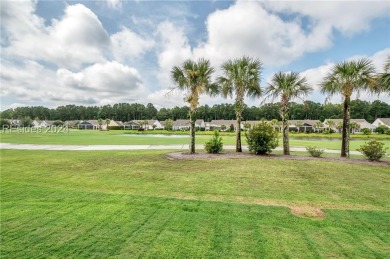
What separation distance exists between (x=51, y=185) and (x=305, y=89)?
17.4 metres

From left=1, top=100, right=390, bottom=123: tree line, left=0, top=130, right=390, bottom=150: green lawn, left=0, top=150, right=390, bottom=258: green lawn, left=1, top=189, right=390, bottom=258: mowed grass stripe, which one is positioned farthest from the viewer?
left=1, top=100, right=390, bottom=123: tree line

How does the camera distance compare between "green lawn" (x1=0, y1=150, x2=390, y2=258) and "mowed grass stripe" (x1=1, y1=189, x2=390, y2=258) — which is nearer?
"mowed grass stripe" (x1=1, y1=189, x2=390, y2=258)

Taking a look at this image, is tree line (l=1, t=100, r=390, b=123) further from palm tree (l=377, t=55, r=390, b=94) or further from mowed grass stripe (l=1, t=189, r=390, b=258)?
mowed grass stripe (l=1, t=189, r=390, b=258)

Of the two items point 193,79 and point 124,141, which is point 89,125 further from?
point 193,79

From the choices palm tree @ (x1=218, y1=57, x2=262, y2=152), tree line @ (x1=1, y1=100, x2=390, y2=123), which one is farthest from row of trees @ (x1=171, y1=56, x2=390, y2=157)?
tree line @ (x1=1, y1=100, x2=390, y2=123)

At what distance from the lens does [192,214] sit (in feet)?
21.1

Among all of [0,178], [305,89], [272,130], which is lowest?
[0,178]

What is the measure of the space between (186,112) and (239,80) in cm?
10871

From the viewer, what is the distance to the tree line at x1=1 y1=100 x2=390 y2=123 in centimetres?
10781

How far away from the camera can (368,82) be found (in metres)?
16.5

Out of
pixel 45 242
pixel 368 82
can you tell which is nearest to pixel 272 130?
pixel 368 82

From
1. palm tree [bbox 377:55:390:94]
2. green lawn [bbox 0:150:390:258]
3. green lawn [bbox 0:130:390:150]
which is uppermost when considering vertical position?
palm tree [bbox 377:55:390:94]

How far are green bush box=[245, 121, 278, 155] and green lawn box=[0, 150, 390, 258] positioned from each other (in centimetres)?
538

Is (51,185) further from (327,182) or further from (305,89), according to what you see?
(305,89)
